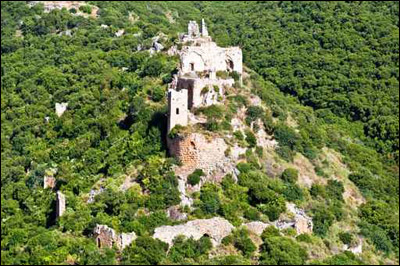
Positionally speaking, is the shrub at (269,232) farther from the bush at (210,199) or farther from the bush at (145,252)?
the bush at (145,252)

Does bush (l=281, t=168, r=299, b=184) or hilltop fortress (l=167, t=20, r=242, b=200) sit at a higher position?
hilltop fortress (l=167, t=20, r=242, b=200)

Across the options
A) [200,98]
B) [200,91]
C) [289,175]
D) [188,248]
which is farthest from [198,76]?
[188,248]

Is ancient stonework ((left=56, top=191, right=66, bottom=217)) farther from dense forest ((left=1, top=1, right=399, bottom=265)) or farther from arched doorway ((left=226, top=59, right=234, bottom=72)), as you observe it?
arched doorway ((left=226, top=59, right=234, bottom=72))

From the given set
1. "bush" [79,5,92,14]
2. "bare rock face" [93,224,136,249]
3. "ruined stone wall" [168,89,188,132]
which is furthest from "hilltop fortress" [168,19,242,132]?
"bush" [79,5,92,14]

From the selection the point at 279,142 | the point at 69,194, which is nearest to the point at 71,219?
the point at 69,194

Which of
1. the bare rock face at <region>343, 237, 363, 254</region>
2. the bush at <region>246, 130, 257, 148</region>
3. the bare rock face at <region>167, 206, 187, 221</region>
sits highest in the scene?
the bush at <region>246, 130, 257, 148</region>

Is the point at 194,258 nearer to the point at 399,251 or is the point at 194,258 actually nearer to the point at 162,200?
the point at 162,200
